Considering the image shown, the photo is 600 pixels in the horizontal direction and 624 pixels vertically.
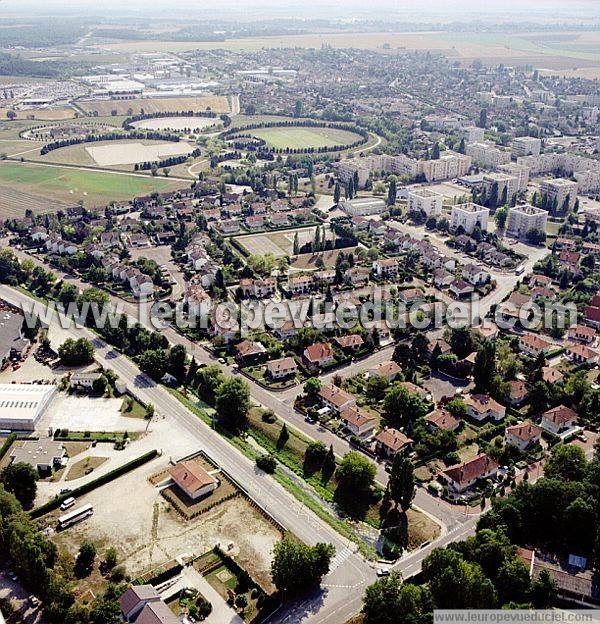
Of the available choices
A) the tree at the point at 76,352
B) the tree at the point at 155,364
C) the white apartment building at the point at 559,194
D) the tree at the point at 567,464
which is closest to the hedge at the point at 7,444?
the tree at the point at 76,352

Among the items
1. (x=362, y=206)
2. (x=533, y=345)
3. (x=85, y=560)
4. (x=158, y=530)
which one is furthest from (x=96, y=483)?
(x=362, y=206)

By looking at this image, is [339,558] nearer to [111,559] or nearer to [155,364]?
[111,559]

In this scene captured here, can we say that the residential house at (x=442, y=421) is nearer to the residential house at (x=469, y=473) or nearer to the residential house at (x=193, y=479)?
the residential house at (x=469, y=473)

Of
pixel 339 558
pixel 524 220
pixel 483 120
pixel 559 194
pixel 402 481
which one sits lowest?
pixel 339 558

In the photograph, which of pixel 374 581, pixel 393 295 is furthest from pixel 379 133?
pixel 374 581

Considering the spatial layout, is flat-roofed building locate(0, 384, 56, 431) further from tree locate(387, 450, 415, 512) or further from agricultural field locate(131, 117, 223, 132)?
agricultural field locate(131, 117, 223, 132)

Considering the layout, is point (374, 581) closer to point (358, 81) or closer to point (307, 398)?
point (307, 398)

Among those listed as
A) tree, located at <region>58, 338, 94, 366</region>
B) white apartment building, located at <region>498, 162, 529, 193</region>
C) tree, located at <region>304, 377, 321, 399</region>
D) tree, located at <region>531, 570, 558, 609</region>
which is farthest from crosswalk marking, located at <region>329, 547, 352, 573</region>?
white apartment building, located at <region>498, 162, 529, 193</region>
